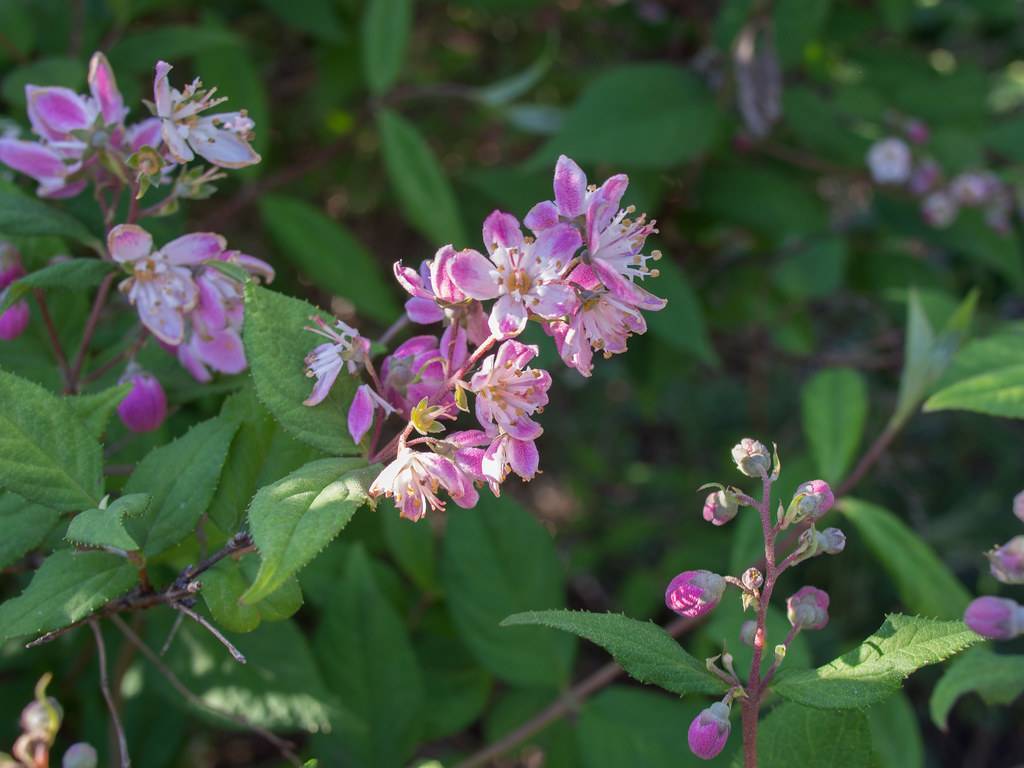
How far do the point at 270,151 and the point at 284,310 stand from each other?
225 cm

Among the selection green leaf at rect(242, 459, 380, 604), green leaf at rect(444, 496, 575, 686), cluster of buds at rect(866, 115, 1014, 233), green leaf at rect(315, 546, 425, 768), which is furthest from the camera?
cluster of buds at rect(866, 115, 1014, 233)

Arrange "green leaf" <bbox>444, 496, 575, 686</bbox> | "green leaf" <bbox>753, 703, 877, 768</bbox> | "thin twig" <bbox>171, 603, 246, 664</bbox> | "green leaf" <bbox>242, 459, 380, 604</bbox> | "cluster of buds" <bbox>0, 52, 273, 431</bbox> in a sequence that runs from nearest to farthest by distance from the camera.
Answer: "green leaf" <bbox>242, 459, 380, 604</bbox> → "thin twig" <bbox>171, 603, 246, 664</bbox> → "green leaf" <bbox>753, 703, 877, 768</bbox> → "cluster of buds" <bbox>0, 52, 273, 431</bbox> → "green leaf" <bbox>444, 496, 575, 686</bbox>

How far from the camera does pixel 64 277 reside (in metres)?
1.24

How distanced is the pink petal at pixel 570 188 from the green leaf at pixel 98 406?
55 centimetres

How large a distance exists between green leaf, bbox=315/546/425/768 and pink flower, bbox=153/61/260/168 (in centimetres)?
73

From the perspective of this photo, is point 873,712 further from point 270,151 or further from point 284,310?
point 270,151

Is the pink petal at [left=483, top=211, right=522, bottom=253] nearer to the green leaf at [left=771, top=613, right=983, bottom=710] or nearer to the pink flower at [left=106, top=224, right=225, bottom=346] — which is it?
the pink flower at [left=106, top=224, right=225, bottom=346]

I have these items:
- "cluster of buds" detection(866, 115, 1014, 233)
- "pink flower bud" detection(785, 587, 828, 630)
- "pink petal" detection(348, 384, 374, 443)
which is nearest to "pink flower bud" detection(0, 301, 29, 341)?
"pink petal" detection(348, 384, 374, 443)

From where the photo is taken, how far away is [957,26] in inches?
135

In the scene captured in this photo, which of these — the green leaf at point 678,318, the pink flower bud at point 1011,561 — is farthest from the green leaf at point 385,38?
the pink flower bud at point 1011,561

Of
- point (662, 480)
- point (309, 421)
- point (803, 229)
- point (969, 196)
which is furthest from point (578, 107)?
point (309, 421)

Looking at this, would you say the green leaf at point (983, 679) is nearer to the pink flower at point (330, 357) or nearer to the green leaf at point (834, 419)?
the green leaf at point (834, 419)

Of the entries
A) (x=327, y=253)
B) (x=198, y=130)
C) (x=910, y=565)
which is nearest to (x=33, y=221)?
(x=198, y=130)

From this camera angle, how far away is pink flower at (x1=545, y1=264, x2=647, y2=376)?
3.63 feet
